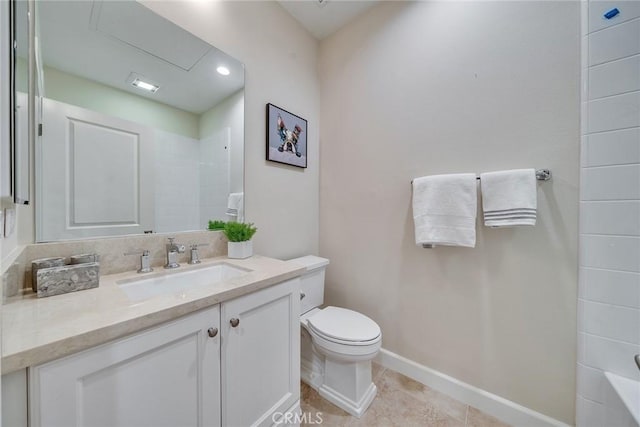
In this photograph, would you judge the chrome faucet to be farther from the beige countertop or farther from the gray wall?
the gray wall

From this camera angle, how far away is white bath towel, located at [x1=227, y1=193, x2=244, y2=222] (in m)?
1.43

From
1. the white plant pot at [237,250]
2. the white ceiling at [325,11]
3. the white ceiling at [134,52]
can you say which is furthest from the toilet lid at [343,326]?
the white ceiling at [325,11]

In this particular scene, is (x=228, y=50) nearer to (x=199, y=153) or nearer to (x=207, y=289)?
(x=199, y=153)

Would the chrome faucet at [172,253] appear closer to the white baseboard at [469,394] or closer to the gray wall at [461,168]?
the gray wall at [461,168]

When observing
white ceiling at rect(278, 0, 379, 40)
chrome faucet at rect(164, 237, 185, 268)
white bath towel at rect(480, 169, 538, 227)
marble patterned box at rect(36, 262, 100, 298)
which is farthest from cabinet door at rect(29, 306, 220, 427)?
white ceiling at rect(278, 0, 379, 40)

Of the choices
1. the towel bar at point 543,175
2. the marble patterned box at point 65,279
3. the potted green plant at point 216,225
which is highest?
the towel bar at point 543,175

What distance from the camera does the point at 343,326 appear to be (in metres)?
1.34

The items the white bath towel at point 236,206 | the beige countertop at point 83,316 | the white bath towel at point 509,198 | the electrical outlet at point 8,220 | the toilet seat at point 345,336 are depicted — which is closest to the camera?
the beige countertop at point 83,316

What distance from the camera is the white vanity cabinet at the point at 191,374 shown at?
548mm

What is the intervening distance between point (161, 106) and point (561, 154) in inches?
77.2

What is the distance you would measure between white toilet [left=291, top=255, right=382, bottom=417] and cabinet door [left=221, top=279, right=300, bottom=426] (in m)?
0.23

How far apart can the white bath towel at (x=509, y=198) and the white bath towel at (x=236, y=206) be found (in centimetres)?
137

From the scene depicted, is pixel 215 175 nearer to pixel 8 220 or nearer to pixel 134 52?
pixel 134 52

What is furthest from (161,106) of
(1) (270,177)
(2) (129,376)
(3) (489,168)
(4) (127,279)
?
(3) (489,168)
